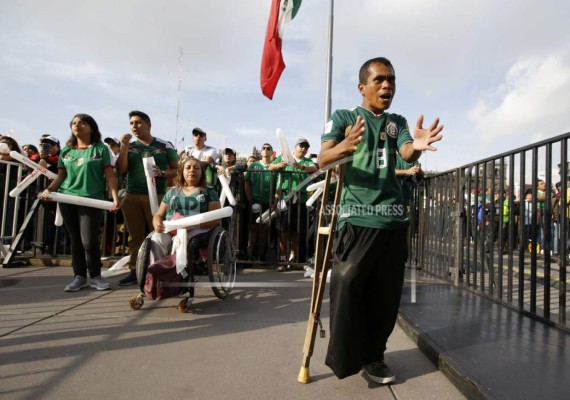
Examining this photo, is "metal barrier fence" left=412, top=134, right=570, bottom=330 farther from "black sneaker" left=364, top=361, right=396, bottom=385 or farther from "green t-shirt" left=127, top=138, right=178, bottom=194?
"green t-shirt" left=127, top=138, right=178, bottom=194

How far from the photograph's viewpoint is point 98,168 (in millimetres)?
4508

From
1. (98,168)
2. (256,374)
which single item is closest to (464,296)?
(256,374)

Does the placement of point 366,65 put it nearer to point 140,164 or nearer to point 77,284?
point 140,164

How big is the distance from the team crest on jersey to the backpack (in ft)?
7.37

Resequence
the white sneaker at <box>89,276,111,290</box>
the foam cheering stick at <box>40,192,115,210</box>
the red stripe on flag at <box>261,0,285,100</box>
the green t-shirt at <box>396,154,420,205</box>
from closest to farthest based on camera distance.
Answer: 1. the foam cheering stick at <box>40,192,115,210</box>
2. the white sneaker at <box>89,276,111,290</box>
3. the green t-shirt at <box>396,154,420,205</box>
4. the red stripe on flag at <box>261,0,285,100</box>

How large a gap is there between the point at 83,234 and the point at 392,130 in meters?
3.67

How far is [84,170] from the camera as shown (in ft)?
14.5

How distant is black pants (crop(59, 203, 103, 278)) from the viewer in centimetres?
436

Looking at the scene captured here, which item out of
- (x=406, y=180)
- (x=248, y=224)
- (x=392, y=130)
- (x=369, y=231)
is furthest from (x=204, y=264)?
(x=406, y=180)

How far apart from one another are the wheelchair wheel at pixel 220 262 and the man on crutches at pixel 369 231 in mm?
1739

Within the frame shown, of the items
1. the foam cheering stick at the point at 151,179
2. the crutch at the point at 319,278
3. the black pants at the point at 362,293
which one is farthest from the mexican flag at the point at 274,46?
the black pants at the point at 362,293

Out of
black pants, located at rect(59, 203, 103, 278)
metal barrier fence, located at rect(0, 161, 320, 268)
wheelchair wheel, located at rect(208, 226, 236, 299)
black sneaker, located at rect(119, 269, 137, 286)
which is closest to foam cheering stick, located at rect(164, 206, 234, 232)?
wheelchair wheel, located at rect(208, 226, 236, 299)

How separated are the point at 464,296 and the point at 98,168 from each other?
14.2 ft

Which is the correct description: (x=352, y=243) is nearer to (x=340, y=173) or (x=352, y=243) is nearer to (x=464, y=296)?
(x=340, y=173)
